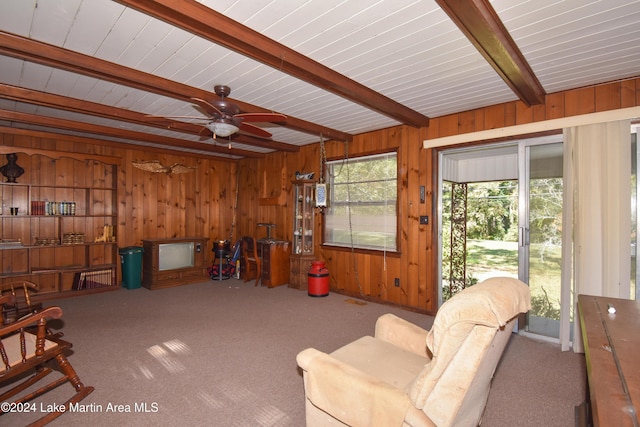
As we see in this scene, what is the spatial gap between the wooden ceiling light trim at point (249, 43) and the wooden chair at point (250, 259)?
349 cm

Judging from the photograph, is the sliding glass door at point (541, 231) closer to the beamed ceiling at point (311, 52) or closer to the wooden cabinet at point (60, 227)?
the beamed ceiling at point (311, 52)

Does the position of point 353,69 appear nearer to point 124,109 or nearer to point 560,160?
point 560,160

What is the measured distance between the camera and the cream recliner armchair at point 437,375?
115 cm

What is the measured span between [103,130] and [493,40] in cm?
499

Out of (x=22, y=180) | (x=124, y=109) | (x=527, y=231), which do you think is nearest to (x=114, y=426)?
(x=124, y=109)

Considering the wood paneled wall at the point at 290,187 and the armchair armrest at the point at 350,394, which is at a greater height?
the wood paneled wall at the point at 290,187

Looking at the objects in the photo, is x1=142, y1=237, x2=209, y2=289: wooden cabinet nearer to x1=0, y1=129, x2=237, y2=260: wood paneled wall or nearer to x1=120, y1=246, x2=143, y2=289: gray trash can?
x1=120, y1=246, x2=143, y2=289: gray trash can

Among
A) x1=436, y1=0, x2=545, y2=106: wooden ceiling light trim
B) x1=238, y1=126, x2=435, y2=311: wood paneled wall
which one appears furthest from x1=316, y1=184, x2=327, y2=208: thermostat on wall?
x1=436, y1=0, x2=545, y2=106: wooden ceiling light trim

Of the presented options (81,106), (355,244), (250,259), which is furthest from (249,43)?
(250,259)

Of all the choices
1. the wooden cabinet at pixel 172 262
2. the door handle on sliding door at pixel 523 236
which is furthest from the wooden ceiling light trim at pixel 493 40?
the wooden cabinet at pixel 172 262

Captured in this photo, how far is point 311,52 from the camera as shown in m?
2.40

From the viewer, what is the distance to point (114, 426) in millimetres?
1927

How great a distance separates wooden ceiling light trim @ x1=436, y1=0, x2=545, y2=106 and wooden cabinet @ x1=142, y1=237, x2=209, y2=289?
5.44 meters

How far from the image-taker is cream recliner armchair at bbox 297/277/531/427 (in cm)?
115
